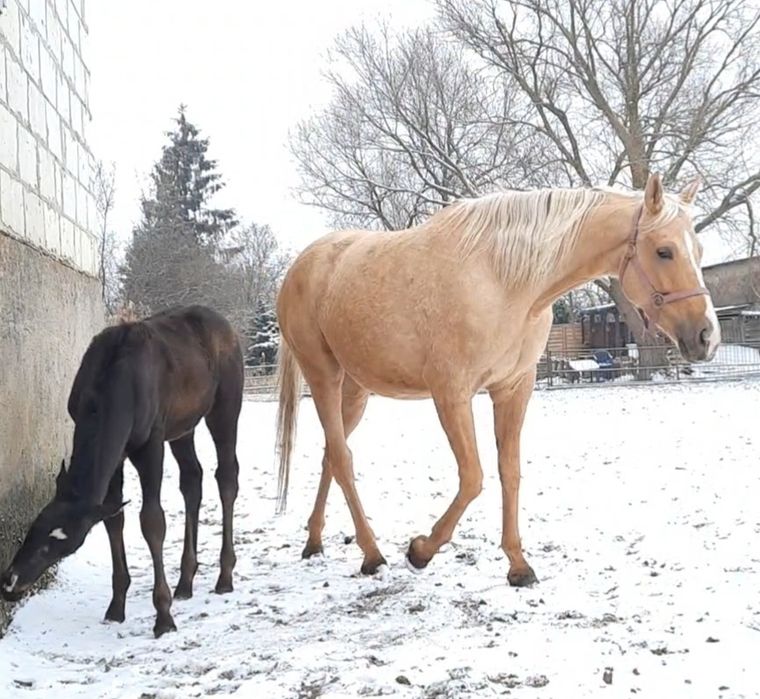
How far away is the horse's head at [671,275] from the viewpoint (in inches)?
128

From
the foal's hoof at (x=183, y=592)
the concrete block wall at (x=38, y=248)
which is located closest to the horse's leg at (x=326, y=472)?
the foal's hoof at (x=183, y=592)

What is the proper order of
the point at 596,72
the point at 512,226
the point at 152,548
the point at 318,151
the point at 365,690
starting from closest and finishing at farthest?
the point at 365,690
the point at 152,548
the point at 512,226
the point at 596,72
the point at 318,151

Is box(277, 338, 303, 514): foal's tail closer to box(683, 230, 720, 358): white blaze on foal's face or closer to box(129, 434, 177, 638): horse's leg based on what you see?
box(129, 434, 177, 638): horse's leg

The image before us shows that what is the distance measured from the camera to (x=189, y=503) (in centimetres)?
408

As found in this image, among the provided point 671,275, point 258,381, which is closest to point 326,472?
point 671,275

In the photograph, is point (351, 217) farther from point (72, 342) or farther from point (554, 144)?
point (72, 342)

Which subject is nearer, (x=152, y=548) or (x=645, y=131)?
(x=152, y=548)

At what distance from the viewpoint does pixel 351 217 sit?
84.8 feet

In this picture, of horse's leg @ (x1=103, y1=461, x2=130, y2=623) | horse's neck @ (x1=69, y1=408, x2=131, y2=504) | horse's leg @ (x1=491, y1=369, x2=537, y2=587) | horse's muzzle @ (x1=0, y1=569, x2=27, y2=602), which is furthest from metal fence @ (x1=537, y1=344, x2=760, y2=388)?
horse's muzzle @ (x1=0, y1=569, x2=27, y2=602)

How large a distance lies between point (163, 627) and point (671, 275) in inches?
107

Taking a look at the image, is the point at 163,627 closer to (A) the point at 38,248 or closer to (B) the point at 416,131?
(A) the point at 38,248

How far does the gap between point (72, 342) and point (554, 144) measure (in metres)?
21.5

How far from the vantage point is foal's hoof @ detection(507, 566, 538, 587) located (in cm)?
368

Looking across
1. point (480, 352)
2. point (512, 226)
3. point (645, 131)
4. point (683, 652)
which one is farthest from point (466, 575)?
point (645, 131)
